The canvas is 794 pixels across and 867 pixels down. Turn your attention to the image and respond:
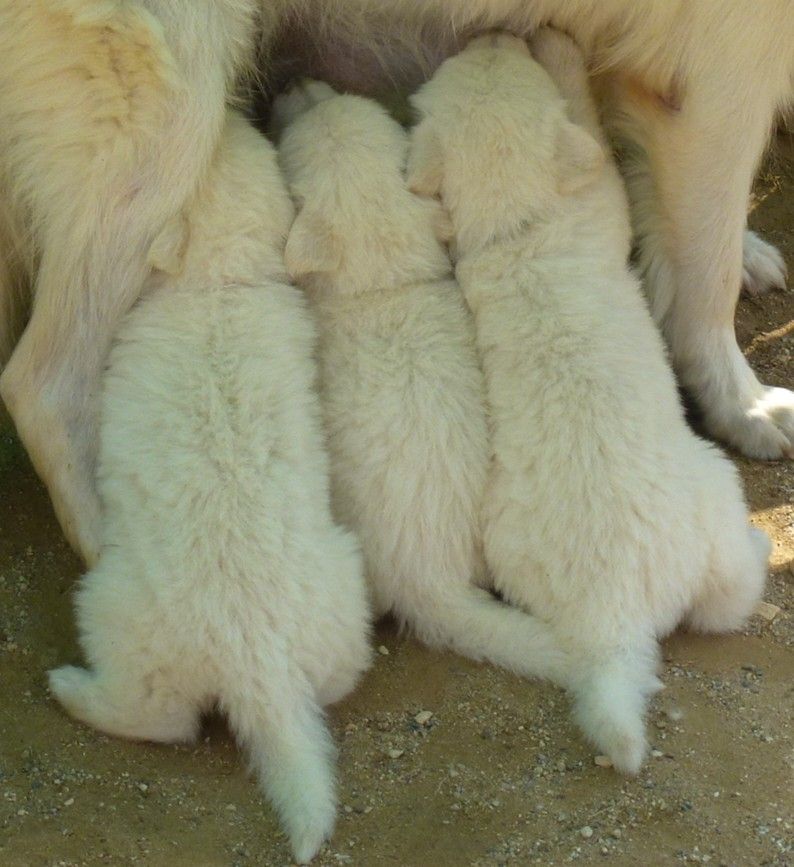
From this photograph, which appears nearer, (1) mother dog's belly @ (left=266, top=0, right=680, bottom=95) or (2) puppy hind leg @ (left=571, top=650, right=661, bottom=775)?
(2) puppy hind leg @ (left=571, top=650, right=661, bottom=775)

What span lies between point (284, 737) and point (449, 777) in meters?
0.38

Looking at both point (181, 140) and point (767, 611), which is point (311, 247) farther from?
point (767, 611)

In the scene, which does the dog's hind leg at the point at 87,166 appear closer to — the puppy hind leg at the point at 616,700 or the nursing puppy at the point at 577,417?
the nursing puppy at the point at 577,417

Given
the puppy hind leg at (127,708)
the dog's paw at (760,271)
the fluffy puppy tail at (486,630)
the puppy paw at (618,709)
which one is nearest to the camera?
the puppy paw at (618,709)

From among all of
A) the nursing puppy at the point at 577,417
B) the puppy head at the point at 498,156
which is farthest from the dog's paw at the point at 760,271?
the puppy head at the point at 498,156

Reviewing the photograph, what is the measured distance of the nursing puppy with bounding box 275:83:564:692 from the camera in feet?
10.5

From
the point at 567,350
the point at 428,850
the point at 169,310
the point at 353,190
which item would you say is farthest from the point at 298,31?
the point at 428,850

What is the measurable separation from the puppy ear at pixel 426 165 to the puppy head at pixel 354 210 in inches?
1.1

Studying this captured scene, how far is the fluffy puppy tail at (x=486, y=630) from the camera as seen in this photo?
3.11 meters

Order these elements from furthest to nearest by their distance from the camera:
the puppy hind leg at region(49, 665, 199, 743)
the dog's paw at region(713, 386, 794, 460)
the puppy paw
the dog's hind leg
Result: 1. the dog's paw at region(713, 386, 794, 460)
2. the dog's hind leg
3. the puppy hind leg at region(49, 665, 199, 743)
4. the puppy paw

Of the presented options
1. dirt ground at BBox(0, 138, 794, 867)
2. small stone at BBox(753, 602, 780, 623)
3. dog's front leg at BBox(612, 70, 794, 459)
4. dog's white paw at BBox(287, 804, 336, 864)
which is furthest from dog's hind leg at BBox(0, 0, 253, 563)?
small stone at BBox(753, 602, 780, 623)

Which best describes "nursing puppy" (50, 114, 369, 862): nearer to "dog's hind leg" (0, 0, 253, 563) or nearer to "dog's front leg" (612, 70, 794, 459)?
"dog's hind leg" (0, 0, 253, 563)

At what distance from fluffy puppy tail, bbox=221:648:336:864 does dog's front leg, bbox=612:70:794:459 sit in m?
1.67

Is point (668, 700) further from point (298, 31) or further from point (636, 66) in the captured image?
point (298, 31)
